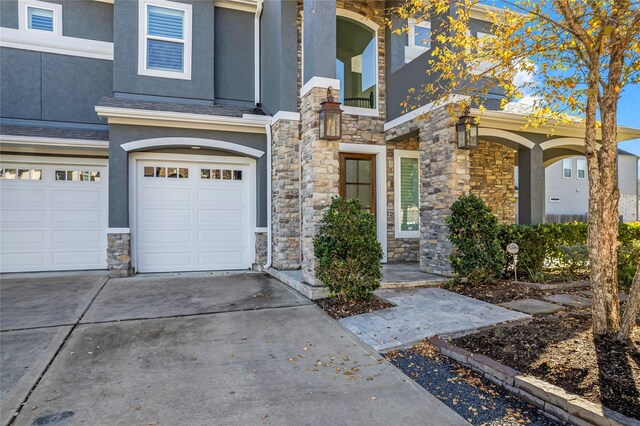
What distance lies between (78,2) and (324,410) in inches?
399

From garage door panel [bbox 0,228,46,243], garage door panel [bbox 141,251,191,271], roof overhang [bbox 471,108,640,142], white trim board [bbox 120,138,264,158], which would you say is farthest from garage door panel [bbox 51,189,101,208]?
roof overhang [bbox 471,108,640,142]

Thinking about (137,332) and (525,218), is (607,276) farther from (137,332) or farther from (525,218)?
(137,332)

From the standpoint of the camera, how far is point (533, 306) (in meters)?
4.91

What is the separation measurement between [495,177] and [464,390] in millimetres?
7836

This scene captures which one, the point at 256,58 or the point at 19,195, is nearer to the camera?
the point at 19,195

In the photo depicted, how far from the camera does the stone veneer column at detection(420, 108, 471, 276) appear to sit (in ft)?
21.5

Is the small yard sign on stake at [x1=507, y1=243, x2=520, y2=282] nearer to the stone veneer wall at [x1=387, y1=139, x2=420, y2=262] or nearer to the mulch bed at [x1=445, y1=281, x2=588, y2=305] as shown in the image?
the mulch bed at [x1=445, y1=281, x2=588, y2=305]

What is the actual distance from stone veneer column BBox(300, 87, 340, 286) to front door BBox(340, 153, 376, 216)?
2.30 m

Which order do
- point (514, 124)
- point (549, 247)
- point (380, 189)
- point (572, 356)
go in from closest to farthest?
point (572, 356) < point (549, 247) < point (514, 124) < point (380, 189)

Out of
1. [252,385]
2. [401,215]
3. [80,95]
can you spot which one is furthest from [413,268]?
[80,95]

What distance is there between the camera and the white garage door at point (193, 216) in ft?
24.6

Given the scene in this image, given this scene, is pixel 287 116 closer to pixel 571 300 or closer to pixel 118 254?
pixel 118 254

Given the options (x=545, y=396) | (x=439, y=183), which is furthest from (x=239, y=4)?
(x=545, y=396)

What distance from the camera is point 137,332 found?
163 inches
